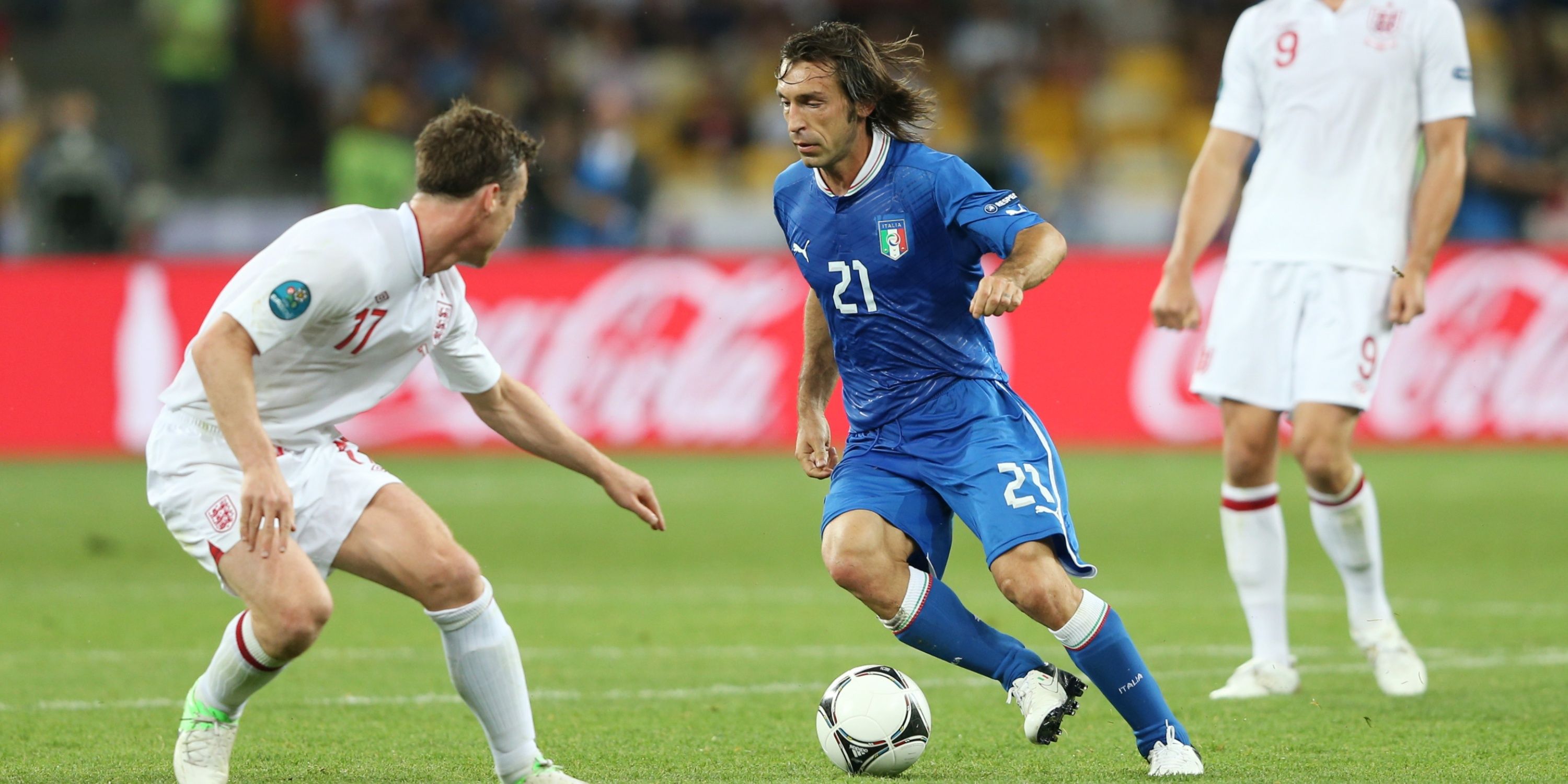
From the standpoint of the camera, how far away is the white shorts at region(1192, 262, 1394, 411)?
6098mm

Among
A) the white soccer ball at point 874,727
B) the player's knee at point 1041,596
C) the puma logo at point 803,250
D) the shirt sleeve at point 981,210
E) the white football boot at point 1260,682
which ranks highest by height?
the shirt sleeve at point 981,210

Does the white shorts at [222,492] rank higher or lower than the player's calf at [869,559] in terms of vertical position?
higher

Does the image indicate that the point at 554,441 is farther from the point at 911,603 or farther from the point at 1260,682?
the point at 1260,682

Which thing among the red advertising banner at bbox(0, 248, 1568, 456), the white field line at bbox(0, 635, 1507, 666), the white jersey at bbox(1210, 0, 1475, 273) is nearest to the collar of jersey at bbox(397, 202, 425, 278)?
the white field line at bbox(0, 635, 1507, 666)

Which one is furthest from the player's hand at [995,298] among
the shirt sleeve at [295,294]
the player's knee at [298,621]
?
the player's knee at [298,621]

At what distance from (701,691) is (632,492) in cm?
164

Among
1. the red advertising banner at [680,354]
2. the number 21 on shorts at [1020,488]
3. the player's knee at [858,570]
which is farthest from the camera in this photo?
the red advertising banner at [680,354]

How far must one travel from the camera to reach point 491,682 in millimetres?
4715

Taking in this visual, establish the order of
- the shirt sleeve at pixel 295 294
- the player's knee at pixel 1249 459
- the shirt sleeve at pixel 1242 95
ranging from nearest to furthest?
the shirt sleeve at pixel 295 294 < the player's knee at pixel 1249 459 < the shirt sleeve at pixel 1242 95

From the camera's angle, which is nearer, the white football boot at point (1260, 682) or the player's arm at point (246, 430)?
the player's arm at point (246, 430)

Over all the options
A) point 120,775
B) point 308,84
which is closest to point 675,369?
point 308,84

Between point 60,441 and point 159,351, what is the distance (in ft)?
3.24

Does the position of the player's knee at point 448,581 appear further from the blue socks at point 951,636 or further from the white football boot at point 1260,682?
the white football boot at point 1260,682

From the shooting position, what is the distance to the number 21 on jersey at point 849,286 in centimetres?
518
